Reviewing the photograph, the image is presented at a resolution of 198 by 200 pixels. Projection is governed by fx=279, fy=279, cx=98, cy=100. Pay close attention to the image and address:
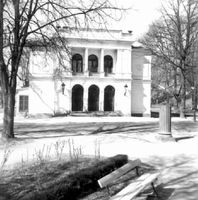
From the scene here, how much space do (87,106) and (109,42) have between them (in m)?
8.19

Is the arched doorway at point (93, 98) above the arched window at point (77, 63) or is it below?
below

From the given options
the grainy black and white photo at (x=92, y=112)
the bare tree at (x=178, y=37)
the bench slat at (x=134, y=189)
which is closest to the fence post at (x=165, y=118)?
the grainy black and white photo at (x=92, y=112)

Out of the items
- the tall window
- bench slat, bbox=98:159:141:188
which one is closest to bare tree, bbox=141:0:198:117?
the tall window

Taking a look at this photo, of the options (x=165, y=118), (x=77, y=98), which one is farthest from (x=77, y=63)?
(x=165, y=118)

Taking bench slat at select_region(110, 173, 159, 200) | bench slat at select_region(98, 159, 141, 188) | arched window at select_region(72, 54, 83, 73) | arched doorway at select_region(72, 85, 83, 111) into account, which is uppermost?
arched window at select_region(72, 54, 83, 73)

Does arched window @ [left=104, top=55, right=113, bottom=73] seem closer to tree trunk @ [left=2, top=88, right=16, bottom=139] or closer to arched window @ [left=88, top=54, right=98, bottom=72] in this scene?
arched window @ [left=88, top=54, right=98, bottom=72]

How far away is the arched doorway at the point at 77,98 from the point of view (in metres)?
34.0

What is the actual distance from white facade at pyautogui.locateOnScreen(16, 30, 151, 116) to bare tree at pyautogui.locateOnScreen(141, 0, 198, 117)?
→ 3183mm

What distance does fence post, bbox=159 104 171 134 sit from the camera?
1337cm

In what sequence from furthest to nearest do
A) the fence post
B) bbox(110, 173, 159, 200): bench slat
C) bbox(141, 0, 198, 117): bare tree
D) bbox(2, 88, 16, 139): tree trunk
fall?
bbox(141, 0, 198, 117): bare tree < the fence post < bbox(2, 88, 16, 139): tree trunk < bbox(110, 173, 159, 200): bench slat

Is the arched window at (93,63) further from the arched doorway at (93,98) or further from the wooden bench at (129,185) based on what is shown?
the wooden bench at (129,185)

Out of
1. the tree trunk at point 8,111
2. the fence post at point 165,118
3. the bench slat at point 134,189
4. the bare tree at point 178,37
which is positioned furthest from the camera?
the bare tree at point 178,37

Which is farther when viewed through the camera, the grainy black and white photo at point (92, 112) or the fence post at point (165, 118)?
the fence post at point (165, 118)

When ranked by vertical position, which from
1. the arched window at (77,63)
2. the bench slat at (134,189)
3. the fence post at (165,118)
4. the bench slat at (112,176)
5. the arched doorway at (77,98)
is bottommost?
the bench slat at (134,189)
